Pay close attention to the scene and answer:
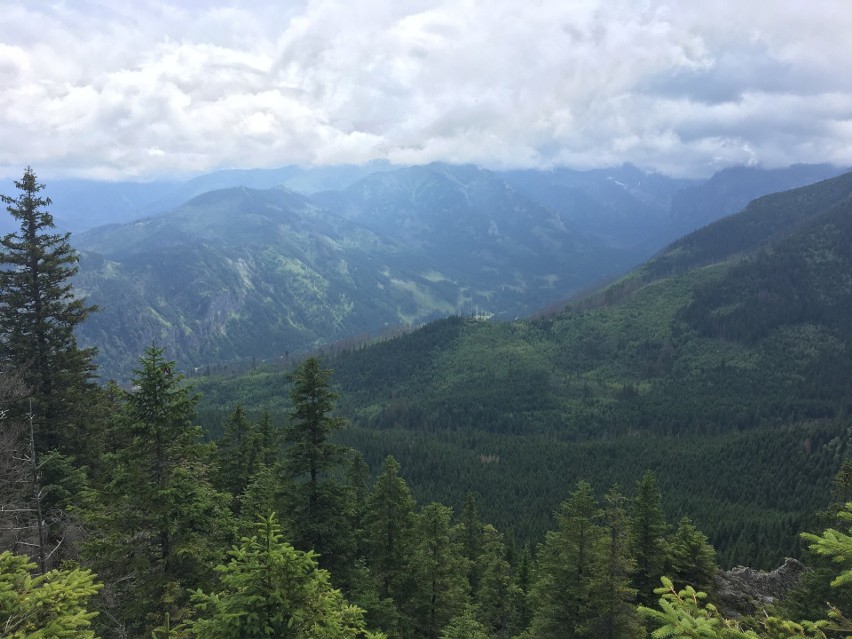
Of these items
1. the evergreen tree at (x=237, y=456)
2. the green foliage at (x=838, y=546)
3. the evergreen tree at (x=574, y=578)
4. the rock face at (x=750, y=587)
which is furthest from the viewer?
the evergreen tree at (x=237, y=456)

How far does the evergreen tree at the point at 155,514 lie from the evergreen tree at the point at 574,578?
22.4 metres

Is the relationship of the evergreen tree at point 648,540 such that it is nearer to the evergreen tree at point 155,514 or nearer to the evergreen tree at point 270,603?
the evergreen tree at point 155,514

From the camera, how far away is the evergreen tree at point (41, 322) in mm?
34625

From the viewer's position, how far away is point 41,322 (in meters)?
35.3

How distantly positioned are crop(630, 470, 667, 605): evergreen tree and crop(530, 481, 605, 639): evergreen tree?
8295mm

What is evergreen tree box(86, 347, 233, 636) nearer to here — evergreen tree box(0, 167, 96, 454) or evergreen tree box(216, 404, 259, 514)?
evergreen tree box(0, 167, 96, 454)

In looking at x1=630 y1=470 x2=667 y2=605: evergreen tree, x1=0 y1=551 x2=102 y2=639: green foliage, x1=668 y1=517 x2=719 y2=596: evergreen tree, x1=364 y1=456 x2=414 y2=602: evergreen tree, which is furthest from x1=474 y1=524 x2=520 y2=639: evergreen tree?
x1=0 y1=551 x2=102 y2=639: green foliage

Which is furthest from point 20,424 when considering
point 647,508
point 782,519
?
point 782,519

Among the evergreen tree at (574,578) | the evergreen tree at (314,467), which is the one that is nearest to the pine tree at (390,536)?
the evergreen tree at (314,467)

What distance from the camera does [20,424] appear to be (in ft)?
108

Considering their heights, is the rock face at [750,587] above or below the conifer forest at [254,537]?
below

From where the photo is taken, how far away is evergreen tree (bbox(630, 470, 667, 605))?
3850 centimetres

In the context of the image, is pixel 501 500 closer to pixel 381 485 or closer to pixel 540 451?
pixel 540 451

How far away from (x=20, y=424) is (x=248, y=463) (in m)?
19.0
